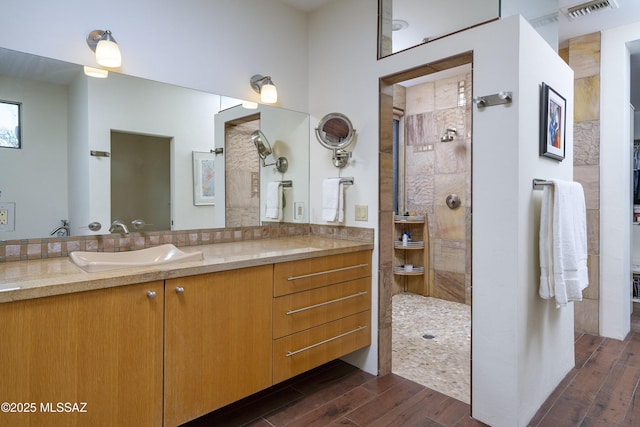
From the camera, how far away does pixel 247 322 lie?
1.77 metres

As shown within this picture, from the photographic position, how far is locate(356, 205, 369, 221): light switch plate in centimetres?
242

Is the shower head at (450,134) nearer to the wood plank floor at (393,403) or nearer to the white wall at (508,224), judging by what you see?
the white wall at (508,224)

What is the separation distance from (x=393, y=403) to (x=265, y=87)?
212cm

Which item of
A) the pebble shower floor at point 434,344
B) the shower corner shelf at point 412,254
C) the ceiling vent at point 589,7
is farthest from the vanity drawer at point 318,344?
the ceiling vent at point 589,7

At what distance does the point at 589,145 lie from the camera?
3137mm

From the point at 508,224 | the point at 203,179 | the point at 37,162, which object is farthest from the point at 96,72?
the point at 508,224

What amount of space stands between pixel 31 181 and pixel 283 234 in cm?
151

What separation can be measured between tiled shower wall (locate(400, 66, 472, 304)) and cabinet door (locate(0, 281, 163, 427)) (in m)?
3.44

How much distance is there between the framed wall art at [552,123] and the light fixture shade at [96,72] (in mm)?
2307

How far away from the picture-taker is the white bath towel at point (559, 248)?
1.85m

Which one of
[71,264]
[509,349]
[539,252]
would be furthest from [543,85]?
[71,264]

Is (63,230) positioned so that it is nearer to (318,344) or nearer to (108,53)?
(108,53)

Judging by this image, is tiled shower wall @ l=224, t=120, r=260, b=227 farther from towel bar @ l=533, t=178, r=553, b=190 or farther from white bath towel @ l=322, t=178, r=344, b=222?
towel bar @ l=533, t=178, r=553, b=190

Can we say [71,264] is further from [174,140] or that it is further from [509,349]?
[509,349]
